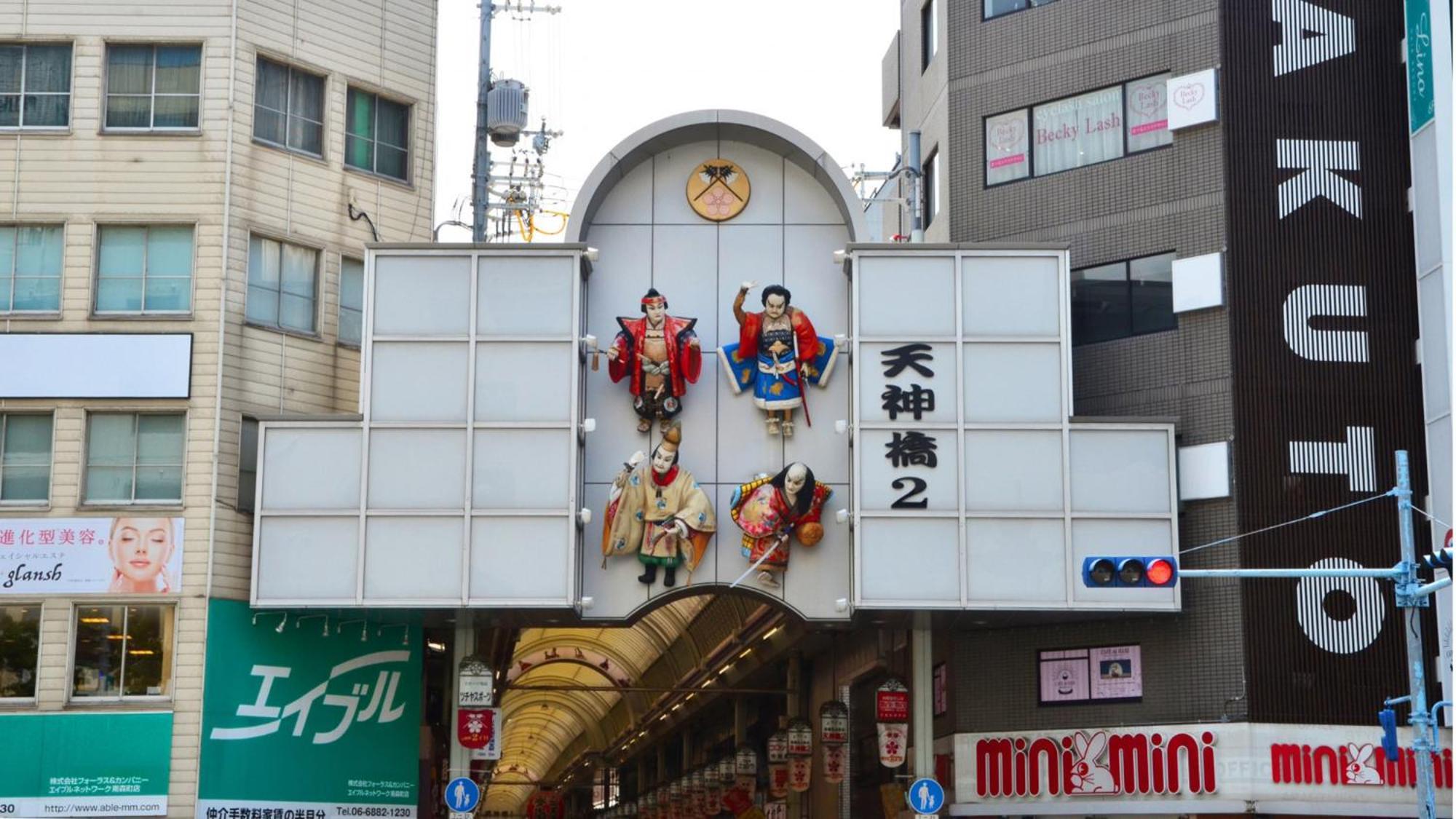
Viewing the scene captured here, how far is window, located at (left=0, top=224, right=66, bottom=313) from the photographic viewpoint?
35.7 meters

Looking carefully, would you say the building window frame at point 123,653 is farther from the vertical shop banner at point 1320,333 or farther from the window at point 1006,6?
the window at point 1006,6

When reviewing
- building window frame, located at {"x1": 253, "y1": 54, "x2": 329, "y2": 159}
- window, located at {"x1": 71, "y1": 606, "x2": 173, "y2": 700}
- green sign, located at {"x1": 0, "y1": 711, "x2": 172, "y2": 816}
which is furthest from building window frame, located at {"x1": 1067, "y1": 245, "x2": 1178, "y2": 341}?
green sign, located at {"x1": 0, "y1": 711, "x2": 172, "y2": 816}

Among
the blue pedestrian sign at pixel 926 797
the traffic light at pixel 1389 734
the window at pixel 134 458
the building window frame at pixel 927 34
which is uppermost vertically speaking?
the building window frame at pixel 927 34

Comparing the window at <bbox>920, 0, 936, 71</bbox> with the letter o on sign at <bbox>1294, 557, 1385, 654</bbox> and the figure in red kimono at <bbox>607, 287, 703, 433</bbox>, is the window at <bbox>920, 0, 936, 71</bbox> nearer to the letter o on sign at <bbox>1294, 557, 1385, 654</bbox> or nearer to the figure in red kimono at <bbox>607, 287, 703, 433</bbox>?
the figure in red kimono at <bbox>607, 287, 703, 433</bbox>

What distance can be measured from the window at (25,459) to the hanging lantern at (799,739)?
60.7 feet

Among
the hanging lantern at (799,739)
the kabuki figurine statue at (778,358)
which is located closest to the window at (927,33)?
the kabuki figurine statue at (778,358)

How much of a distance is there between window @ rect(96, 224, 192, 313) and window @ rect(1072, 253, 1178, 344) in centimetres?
1802

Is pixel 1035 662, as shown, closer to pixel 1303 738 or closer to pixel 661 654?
pixel 1303 738

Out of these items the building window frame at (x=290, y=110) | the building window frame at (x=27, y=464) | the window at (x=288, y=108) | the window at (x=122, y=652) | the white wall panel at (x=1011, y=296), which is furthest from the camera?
the window at (x=288, y=108)

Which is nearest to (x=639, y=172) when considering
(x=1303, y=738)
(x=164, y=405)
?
(x=164, y=405)

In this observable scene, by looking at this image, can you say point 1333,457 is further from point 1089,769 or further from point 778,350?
point 778,350

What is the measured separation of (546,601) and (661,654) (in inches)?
925

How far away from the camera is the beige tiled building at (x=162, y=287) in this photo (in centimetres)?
3441

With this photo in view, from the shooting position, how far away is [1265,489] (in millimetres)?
34000
